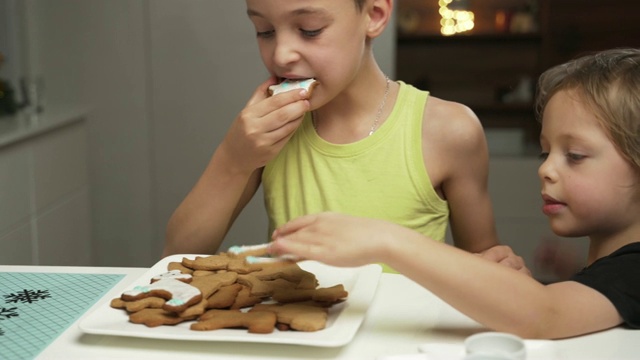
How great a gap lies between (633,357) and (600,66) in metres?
0.48

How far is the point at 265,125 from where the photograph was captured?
1.43 m

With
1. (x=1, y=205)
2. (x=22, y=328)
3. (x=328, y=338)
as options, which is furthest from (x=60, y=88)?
(x=328, y=338)

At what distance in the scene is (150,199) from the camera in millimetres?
3160

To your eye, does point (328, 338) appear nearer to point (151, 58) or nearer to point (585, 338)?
point (585, 338)

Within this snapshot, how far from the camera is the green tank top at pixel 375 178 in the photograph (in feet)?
5.08

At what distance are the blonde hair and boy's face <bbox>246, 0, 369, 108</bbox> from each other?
33cm

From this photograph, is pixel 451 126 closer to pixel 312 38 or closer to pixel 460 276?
pixel 312 38

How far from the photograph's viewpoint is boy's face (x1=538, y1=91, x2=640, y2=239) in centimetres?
120

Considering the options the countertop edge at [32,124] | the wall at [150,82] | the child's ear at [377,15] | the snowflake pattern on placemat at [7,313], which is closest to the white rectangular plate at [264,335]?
the snowflake pattern on placemat at [7,313]

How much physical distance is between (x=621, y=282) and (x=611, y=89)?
304 mm

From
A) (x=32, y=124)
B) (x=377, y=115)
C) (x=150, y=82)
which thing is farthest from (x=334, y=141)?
(x=150, y=82)

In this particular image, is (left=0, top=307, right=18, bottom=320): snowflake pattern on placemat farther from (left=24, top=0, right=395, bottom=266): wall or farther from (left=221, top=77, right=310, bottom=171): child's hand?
(left=24, top=0, right=395, bottom=266): wall

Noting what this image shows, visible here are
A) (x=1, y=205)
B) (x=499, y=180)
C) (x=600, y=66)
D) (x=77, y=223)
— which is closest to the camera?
(x=600, y=66)

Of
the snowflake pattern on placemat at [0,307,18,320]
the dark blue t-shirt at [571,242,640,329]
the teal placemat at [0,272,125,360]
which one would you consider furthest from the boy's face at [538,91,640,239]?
the snowflake pattern on placemat at [0,307,18,320]
